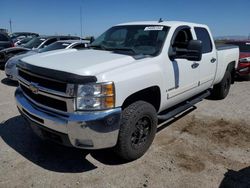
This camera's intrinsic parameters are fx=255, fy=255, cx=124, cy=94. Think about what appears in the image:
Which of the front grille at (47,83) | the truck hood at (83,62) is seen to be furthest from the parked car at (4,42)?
the front grille at (47,83)

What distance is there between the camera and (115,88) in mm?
2877

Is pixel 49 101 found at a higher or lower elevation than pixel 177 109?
higher

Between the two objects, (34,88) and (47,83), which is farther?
(34,88)

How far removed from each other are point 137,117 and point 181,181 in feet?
3.09

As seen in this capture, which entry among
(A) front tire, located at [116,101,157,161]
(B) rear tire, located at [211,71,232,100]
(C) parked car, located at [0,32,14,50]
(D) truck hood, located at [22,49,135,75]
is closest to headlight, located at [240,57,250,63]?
(B) rear tire, located at [211,71,232,100]

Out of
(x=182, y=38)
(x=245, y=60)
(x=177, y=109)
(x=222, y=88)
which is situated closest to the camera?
(x=177, y=109)

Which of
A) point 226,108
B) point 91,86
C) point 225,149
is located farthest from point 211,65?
point 91,86

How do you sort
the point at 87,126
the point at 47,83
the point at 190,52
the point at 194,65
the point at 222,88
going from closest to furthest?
the point at 87,126 → the point at 47,83 → the point at 190,52 → the point at 194,65 → the point at 222,88

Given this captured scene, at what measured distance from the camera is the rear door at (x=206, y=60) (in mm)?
4988

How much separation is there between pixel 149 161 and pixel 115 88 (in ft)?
4.18

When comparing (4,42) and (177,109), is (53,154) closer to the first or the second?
(177,109)

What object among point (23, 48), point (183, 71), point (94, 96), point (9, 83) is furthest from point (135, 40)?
point (23, 48)

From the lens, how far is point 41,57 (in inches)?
144

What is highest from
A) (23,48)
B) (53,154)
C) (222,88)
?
(23,48)
